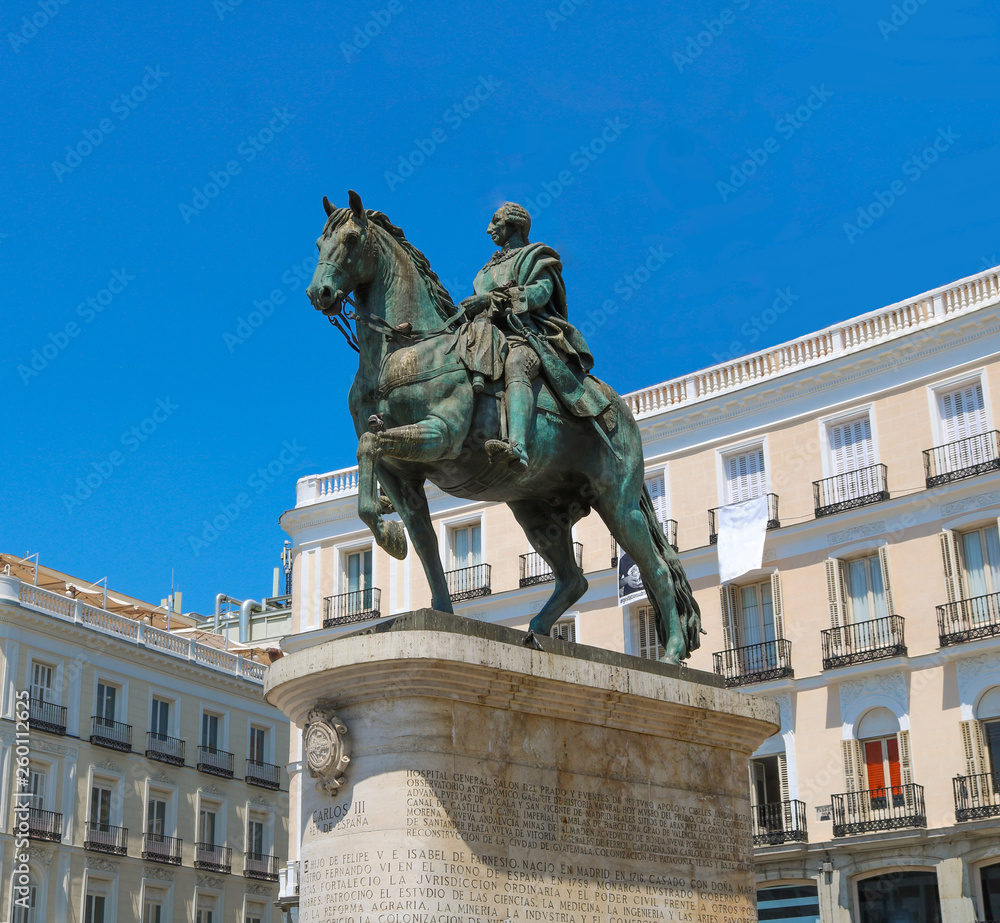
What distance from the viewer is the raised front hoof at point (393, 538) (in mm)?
9859

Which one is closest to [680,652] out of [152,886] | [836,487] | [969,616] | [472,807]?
[472,807]

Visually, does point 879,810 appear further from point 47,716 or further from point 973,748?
point 47,716

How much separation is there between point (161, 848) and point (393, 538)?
43140 millimetres

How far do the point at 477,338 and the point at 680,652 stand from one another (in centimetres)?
296

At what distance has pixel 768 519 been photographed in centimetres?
3678

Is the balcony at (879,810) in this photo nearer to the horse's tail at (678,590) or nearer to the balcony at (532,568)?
the balcony at (532,568)

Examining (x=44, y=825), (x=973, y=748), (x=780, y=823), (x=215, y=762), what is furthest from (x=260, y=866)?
(x=973, y=748)

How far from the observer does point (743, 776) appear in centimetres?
1091

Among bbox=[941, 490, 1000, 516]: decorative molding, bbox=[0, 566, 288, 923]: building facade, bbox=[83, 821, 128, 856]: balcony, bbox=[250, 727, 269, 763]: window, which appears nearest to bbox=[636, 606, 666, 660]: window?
bbox=[941, 490, 1000, 516]: decorative molding

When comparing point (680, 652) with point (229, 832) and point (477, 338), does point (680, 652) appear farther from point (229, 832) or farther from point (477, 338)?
point (229, 832)

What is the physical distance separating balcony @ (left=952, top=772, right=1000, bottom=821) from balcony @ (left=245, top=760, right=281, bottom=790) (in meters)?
30.3

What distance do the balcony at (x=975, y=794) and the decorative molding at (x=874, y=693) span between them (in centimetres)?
206

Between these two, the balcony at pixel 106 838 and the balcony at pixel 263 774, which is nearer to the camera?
the balcony at pixel 106 838

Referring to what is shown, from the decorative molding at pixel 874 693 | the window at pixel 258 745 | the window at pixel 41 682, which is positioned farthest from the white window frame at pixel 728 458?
the window at pixel 258 745
